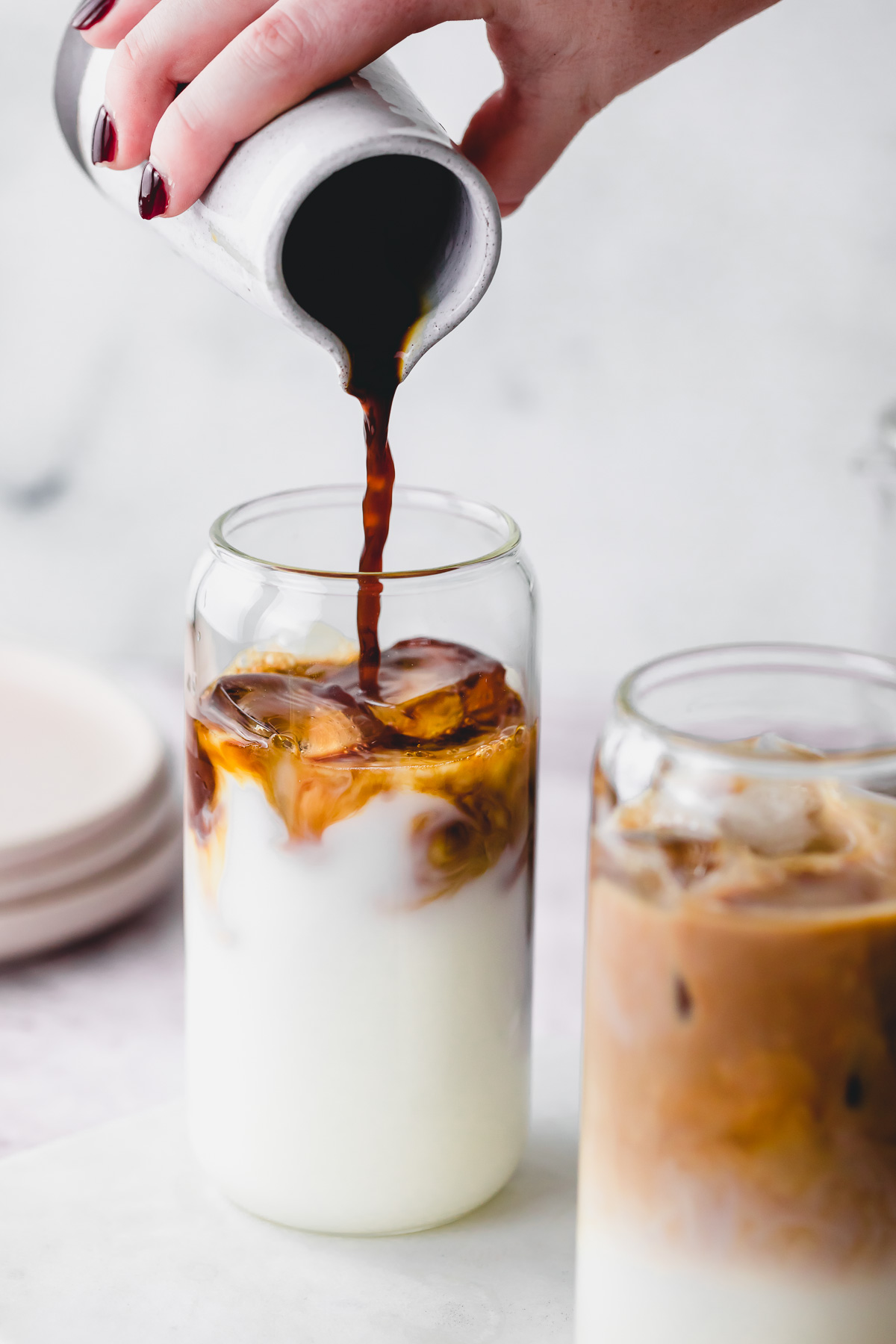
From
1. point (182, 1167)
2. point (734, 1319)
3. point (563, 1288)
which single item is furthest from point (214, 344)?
point (734, 1319)

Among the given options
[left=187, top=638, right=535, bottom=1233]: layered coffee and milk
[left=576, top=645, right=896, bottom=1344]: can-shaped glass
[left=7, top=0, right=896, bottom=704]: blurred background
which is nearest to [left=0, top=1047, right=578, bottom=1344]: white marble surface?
[left=187, top=638, right=535, bottom=1233]: layered coffee and milk

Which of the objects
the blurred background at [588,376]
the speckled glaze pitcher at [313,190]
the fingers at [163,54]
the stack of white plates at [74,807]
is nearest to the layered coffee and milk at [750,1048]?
the speckled glaze pitcher at [313,190]

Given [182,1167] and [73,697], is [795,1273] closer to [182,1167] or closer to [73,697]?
[182,1167]

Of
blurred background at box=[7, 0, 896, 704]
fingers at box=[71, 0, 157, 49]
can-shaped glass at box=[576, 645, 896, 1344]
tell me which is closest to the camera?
can-shaped glass at box=[576, 645, 896, 1344]

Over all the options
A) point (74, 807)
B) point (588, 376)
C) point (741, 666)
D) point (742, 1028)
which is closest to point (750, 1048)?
point (742, 1028)

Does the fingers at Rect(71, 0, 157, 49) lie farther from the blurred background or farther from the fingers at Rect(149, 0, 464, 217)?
the blurred background

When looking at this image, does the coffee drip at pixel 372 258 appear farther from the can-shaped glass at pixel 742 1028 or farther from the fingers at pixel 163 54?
the can-shaped glass at pixel 742 1028

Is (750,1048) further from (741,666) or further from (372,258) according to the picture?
(372,258)
